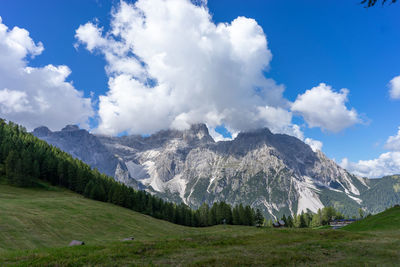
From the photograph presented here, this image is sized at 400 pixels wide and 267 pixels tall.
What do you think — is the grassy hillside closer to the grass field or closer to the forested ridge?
the grass field

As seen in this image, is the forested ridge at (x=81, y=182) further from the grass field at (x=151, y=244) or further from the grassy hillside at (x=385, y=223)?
the grassy hillside at (x=385, y=223)

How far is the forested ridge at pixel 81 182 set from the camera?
94000mm

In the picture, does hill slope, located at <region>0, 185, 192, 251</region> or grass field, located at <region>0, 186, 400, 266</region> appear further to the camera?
hill slope, located at <region>0, 185, 192, 251</region>

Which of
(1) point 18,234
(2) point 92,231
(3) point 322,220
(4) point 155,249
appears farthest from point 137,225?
(3) point 322,220

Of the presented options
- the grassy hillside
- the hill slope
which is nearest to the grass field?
the hill slope

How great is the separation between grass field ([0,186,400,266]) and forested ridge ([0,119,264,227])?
2080 cm

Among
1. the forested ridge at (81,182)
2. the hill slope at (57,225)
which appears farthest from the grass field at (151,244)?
the forested ridge at (81,182)

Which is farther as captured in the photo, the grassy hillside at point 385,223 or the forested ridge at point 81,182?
the forested ridge at point 81,182

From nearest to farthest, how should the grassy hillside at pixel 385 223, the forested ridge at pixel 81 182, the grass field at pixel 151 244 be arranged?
the grass field at pixel 151 244
the grassy hillside at pixel 385 223
the forested ridge at pixel 81 182

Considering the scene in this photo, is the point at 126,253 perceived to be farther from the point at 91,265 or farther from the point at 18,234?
the point at 18,234

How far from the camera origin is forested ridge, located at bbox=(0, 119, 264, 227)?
94000mm

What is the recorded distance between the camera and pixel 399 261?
20219 mm

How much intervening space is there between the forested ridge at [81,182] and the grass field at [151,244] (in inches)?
819

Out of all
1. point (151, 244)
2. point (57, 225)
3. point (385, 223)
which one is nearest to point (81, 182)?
point (57, 225)
